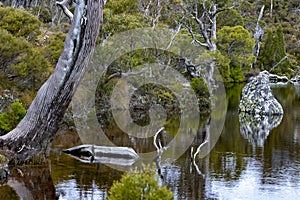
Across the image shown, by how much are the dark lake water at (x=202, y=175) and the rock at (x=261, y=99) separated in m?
7.86

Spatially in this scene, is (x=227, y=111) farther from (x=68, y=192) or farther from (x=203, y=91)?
Result: (x=68, y=192)

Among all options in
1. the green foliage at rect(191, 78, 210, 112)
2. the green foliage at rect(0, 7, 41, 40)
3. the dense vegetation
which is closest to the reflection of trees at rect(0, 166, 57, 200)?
the dense vegetation

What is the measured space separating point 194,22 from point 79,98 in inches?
760

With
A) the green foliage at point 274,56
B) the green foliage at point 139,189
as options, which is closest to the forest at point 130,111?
the green foliage at point 139,189

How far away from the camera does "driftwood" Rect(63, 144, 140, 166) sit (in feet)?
49.1

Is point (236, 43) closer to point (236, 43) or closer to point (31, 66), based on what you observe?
point (236, 43)

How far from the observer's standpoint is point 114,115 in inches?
970

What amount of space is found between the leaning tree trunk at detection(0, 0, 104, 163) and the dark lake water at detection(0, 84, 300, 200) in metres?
0.62

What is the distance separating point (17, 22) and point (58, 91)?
8.22 m

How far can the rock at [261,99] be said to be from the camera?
89.0ft

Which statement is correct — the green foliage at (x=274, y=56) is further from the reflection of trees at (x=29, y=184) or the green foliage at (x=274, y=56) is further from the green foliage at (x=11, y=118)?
the reflection of trees at (x=29, y=184)

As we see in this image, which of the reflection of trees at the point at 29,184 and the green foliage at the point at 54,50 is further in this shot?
the green foliage at the point at 54,50

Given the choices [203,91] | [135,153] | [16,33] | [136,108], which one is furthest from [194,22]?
[135,153]

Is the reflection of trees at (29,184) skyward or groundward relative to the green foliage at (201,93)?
groundward
